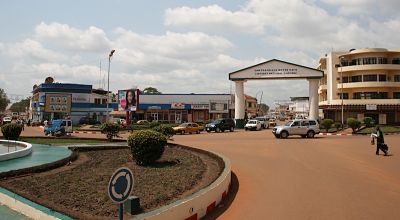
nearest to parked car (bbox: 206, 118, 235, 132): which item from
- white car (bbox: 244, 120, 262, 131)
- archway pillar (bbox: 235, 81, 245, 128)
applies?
white car (bbox: 244, 120, 262, 131)

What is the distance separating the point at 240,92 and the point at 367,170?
40.4 m

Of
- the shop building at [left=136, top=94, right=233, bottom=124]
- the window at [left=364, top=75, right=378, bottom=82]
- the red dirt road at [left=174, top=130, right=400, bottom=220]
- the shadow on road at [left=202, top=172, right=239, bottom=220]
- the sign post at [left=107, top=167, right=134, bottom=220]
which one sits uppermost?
the window at [left=364, top=75, right=378, bottom=82]

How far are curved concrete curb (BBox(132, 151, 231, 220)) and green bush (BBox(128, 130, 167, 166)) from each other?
4.50m

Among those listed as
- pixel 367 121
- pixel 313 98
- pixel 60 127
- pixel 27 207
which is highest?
pixel 313 98

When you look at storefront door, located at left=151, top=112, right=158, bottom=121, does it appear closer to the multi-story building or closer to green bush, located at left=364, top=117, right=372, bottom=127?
the multi-story building

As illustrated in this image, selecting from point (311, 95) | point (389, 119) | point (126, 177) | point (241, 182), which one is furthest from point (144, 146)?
point (389, 119)

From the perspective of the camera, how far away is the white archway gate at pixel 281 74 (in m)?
49.9

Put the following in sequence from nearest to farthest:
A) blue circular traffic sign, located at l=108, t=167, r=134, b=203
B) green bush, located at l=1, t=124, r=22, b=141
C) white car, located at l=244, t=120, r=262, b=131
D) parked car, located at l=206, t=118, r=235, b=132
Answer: blue circular traffic sign, located at l=108, t=167, r=134, b=203 → green bush, located at l=1, t=124, r=22, b=141 → parked car, located at l=206, t=118, r=235, b=132 → white car, located at l=244, t=120, r=262, b=131

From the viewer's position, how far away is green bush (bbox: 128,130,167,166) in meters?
13.3

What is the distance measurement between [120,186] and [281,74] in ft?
157

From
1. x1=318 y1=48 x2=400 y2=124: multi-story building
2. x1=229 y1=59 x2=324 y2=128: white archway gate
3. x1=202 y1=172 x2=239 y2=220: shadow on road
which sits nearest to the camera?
x1=202 y1=172 x2=239 y2=220: shadow on road

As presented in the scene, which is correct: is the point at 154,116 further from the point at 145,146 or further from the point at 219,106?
the point at 145,146

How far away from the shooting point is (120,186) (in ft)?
15.7

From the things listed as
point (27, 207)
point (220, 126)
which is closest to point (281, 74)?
point (220, 126)
